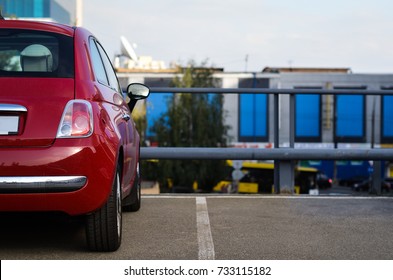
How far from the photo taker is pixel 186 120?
1941 inches

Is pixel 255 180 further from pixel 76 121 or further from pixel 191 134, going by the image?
pixel 76 121

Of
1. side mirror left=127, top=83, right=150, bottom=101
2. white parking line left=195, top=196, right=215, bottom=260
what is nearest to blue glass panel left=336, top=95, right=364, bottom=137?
white parking line left=195, top=196, right=215, bottom=260

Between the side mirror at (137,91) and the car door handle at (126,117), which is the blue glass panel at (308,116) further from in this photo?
the car door handle at (126,117)

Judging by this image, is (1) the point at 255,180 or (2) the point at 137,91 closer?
(2) the point at 137,91

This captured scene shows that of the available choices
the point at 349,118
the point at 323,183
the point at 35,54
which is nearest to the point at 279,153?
the point at 35,54

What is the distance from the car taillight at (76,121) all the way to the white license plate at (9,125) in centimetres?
27

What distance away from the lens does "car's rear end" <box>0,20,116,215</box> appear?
4430 mm

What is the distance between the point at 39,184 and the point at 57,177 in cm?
12

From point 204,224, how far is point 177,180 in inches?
1650

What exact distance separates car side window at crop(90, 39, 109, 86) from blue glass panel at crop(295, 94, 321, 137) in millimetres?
59924

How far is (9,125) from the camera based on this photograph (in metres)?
4.49

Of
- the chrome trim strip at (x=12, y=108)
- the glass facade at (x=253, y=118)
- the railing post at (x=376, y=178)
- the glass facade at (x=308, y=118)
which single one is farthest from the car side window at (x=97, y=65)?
the glass facade at (x=308, y=118)

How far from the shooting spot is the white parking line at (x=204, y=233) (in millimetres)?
5000
